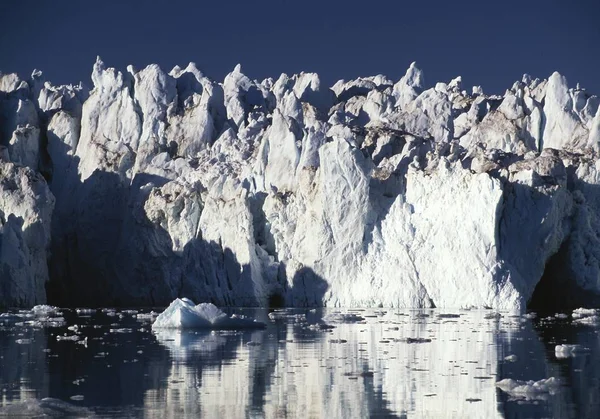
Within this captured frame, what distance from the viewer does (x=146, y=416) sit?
1371 cm

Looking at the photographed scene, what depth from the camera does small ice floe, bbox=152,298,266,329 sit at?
29.5 metres

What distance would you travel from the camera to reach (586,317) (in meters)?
35.4

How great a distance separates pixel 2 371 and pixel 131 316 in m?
18.4

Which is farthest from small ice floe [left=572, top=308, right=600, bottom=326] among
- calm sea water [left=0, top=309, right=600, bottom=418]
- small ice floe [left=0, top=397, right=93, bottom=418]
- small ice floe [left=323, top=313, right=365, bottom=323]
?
small ice floe [left=0, top=397, right=93, bottom=418]

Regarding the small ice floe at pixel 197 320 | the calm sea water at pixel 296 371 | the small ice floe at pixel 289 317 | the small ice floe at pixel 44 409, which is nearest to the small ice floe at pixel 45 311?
the calm sea water at pixel 296 371

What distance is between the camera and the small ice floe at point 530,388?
50.1ft

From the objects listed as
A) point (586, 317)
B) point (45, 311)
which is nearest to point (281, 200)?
point (45, 311)

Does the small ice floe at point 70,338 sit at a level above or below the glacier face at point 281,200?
below

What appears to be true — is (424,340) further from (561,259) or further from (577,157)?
(577,157)

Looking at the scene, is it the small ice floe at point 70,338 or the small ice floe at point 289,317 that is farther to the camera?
the small ice floe at point 289,317

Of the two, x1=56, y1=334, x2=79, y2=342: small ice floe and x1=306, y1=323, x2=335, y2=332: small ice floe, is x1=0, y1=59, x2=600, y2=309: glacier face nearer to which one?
x1=306, y1=323, x2=335, y2=332: small ice floe

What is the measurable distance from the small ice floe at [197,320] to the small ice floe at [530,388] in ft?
46.5

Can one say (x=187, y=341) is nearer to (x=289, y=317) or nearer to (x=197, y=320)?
(x=197, y=320)

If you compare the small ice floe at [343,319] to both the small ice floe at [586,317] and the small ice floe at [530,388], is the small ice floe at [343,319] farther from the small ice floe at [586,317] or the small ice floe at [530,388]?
the small ice floe at [530,388]
